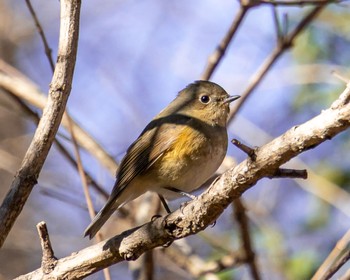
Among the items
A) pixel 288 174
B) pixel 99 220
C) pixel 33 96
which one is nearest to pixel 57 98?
pixel 288 174

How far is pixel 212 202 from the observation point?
221cm

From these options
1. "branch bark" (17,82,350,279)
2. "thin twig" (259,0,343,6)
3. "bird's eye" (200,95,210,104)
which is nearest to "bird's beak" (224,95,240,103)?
"bird's eye" (200,95,210,104)

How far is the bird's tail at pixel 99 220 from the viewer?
3256 mm

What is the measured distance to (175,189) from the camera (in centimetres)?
360

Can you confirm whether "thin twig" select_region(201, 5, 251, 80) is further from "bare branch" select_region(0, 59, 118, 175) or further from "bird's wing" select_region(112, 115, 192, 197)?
"bare branch" select_region(0, 59, 118, 175)

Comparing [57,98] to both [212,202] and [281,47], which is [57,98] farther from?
[281,47]

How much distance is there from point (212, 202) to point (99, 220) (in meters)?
1.21

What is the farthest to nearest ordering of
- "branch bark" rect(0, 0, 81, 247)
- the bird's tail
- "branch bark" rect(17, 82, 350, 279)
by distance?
the bird's tail
"branch bark" rect(0, 0, 81, 247)
"branch bark" rect(17, 82, 350, 279)

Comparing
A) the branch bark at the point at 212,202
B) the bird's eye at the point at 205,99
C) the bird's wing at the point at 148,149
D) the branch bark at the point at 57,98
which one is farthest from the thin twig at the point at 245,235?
the branch bark at the point at 57,98

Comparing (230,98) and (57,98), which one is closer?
(57,98)

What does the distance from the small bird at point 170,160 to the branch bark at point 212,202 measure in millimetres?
708

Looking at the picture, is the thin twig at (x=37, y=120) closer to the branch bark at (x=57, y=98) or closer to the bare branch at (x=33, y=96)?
the bare branch at (x=33, y=96)

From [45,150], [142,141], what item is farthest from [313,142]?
[142,141]

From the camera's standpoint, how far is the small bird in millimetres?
3461
